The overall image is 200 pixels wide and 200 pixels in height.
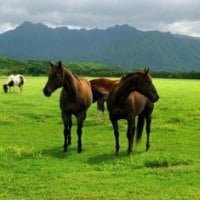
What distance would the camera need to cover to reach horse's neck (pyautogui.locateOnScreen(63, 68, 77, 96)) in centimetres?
1401

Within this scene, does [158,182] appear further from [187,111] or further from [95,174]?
[187,111]

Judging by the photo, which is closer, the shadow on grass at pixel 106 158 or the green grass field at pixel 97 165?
the green grass field at pixel 97 165

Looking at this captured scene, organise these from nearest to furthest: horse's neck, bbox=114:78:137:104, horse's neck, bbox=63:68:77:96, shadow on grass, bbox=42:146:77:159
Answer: horse's neck, bbox=114:78:137:104 → shadow on grass, bbox=42:146:77:159 → horse's neck, bbox=63:68:77:96

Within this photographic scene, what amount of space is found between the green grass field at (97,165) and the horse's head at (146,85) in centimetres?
183

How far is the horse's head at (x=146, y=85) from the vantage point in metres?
13.5

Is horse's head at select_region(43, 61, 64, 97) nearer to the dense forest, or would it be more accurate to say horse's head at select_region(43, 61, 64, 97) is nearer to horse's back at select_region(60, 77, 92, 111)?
horse's back at select_region(60, 77, 92, 111)

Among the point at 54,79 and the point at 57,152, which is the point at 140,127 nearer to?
the point at 57,152

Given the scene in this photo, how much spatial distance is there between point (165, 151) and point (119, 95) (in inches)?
101

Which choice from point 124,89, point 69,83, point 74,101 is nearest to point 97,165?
point 124,89

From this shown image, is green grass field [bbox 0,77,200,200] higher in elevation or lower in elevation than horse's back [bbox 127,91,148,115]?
lower

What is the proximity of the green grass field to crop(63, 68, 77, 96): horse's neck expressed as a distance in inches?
77.1

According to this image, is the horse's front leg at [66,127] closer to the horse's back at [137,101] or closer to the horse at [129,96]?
the horse at [129,96]

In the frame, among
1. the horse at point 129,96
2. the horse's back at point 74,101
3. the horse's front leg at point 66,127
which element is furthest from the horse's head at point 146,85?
the horse's front leg at point 66,127

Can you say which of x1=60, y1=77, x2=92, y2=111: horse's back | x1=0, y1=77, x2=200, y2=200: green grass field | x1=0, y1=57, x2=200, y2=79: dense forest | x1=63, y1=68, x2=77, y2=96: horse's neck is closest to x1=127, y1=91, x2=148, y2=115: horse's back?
x1=0, y1=77, x2=200, y2=200: green grass field
